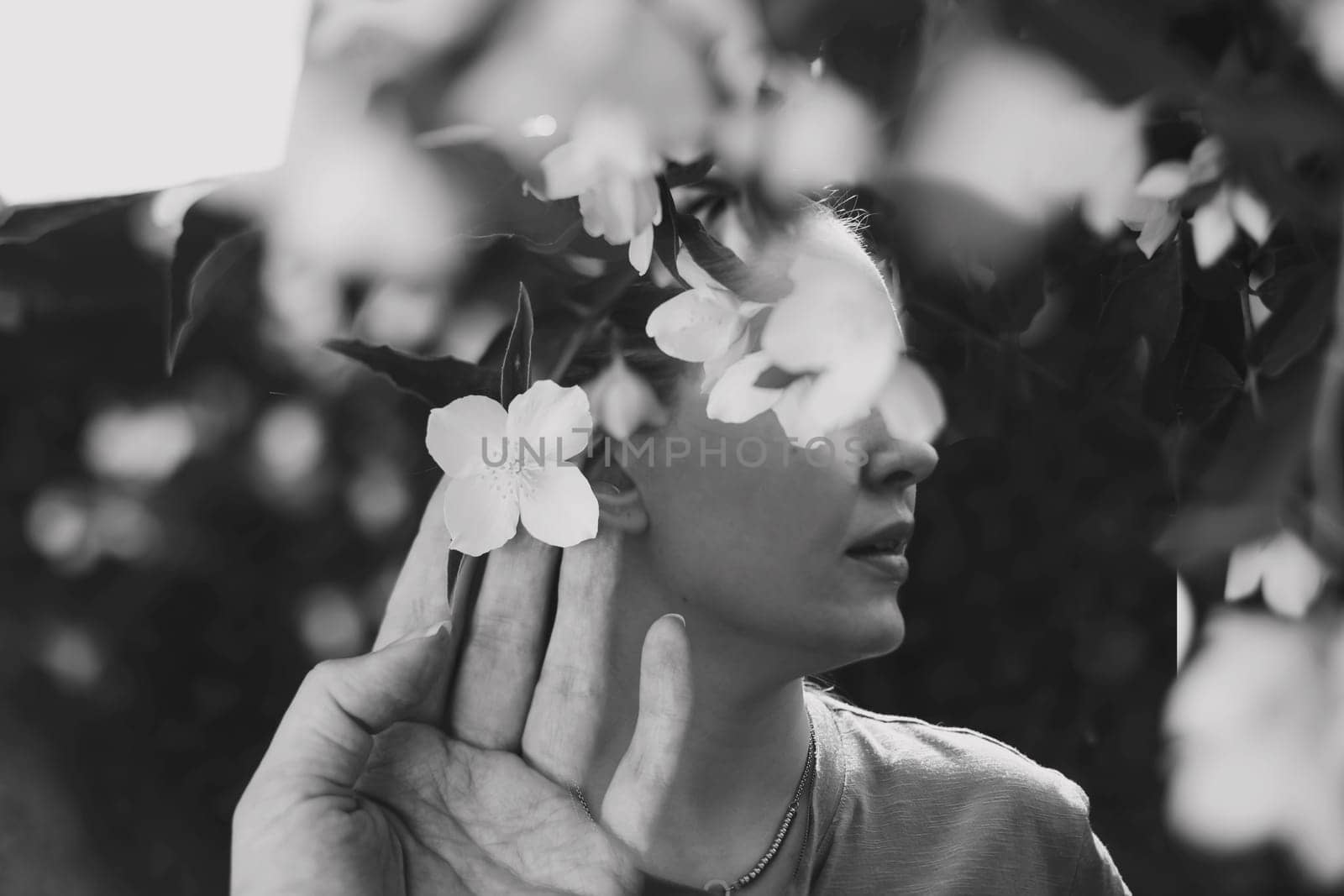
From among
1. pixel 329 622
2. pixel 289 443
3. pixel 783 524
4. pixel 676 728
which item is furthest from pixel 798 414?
pixel 329 622

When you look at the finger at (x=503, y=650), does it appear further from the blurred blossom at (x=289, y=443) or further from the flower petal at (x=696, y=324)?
the flower petal at (x=696, y=324)

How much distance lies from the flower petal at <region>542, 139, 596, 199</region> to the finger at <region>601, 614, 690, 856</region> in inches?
14.5

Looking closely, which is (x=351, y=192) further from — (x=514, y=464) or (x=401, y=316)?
(x=401, y=316)

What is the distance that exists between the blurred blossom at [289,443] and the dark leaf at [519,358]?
486mm

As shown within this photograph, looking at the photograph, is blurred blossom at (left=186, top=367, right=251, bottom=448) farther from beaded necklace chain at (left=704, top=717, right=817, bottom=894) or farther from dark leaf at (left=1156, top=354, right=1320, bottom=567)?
dark leaf at (left=1156, top=354, right=1320, bottom=567)

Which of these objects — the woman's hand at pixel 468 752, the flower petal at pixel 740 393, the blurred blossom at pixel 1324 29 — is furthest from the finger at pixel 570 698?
the blurred blossom at pixel 1324 29

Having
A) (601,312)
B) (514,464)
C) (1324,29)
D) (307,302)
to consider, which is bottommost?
(307,302)

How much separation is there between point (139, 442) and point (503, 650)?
16.7 inches

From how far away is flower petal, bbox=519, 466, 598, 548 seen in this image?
22.5 inches

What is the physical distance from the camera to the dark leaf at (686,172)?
38cm

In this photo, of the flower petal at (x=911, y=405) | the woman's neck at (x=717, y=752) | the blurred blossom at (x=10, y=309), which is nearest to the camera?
the flower petal at (x=911, y=405)

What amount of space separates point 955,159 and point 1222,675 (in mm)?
120

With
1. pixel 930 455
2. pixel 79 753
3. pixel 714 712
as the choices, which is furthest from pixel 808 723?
pixel 79 753

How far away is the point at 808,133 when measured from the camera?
0.93 feet
